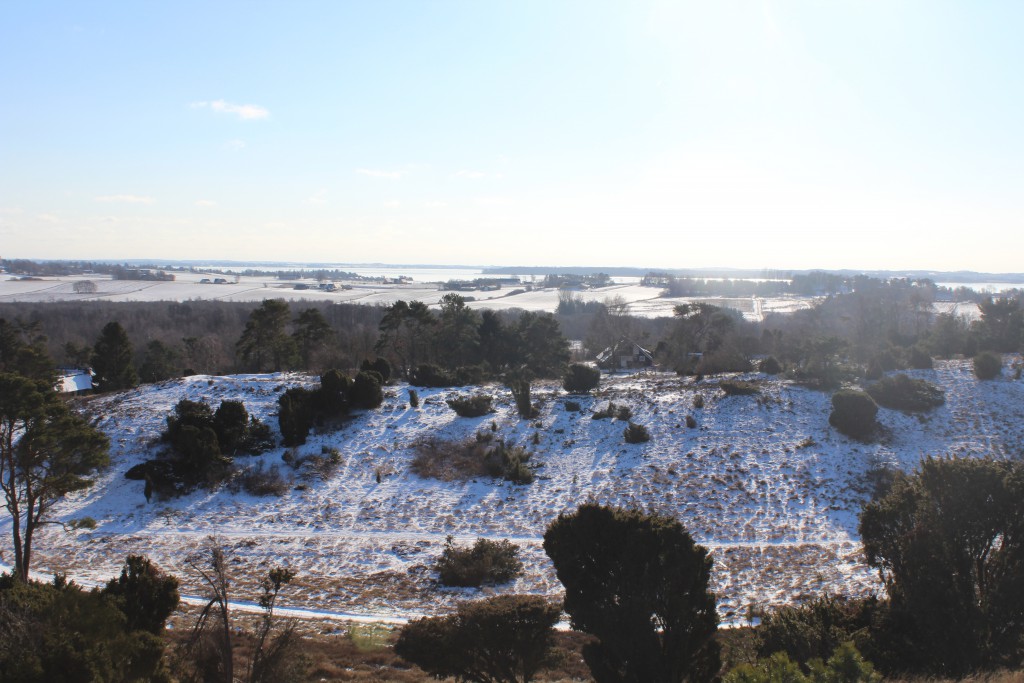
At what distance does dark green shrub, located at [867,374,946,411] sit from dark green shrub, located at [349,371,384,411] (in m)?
21.1

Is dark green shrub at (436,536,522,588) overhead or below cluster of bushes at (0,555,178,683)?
below

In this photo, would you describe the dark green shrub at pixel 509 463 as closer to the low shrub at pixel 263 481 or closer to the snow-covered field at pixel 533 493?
the snow-covered field at pixel 533 493

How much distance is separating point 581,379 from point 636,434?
20.9 feet

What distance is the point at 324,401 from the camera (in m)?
26.2

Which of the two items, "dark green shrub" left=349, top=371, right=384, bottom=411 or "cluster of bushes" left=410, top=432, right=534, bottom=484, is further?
"dark green shrub" left=349, top=371, right=384, bottom=411

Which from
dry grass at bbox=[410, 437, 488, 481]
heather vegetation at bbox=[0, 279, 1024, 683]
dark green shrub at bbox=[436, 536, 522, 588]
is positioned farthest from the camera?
dry grass at bbox=[410, 437, 488, 481]

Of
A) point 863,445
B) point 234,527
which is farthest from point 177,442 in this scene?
point 863,445

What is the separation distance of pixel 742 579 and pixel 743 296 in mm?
119177

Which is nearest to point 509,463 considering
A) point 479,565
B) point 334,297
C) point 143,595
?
point 479,565

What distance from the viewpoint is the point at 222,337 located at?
6356 cm

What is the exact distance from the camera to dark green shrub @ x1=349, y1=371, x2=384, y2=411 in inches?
1060

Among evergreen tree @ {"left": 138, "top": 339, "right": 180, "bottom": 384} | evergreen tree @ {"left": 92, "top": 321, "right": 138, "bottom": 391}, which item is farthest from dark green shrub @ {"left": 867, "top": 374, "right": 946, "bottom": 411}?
evergreen tree @ {"left": 138, "top": 339, "right": 180, "bottom": 384}

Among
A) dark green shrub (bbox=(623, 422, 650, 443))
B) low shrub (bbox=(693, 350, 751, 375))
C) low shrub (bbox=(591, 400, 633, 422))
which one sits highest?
low shrub (bbox=(693, 350, 751, 375))

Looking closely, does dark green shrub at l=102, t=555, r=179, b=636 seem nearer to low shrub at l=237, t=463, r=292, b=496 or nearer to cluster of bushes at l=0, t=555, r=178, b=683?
cluster of bushes at l=0, t=555, r=178, b=683
